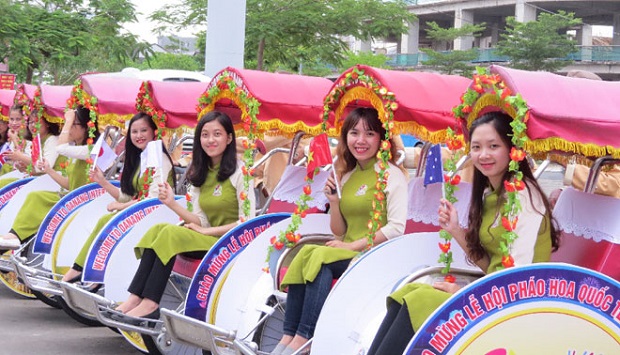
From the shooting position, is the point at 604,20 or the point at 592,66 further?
the point at 604,20

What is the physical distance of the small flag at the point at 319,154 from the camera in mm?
6094

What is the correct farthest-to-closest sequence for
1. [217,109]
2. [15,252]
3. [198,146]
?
[15,252], [217,109], [198,146]

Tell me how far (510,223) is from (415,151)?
3.43m

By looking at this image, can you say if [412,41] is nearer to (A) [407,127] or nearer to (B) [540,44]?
(B) [540,44]

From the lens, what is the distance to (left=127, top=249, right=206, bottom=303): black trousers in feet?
21.0

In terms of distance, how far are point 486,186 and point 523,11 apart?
3135 centimetres

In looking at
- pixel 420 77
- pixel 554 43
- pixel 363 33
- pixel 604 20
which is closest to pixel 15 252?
pixel 420 77

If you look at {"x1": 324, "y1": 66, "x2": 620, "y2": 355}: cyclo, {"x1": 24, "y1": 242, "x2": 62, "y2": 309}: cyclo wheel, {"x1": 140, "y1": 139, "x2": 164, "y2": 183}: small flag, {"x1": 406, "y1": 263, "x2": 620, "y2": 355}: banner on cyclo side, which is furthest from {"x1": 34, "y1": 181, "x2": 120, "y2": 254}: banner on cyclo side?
{"x1": 406, "y1": 263, "x2": 620, "y2": 355}: banner on cyclo side

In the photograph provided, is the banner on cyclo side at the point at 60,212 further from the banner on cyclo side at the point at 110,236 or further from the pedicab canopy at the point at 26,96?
the pedicab canopy at the point at 26,96

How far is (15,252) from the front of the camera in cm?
828

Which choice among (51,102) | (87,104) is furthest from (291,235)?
(51,102)

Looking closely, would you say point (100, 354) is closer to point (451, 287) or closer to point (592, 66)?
Result: point (451, 287)

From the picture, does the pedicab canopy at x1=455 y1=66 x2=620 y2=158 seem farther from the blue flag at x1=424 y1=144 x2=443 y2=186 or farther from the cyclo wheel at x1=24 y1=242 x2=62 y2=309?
the cyclo wheel at x1=24 y1=242 x2=62 y2=309

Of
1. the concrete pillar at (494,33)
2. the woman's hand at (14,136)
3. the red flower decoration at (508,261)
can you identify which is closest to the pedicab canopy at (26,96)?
the woman's hand at (14,136)
